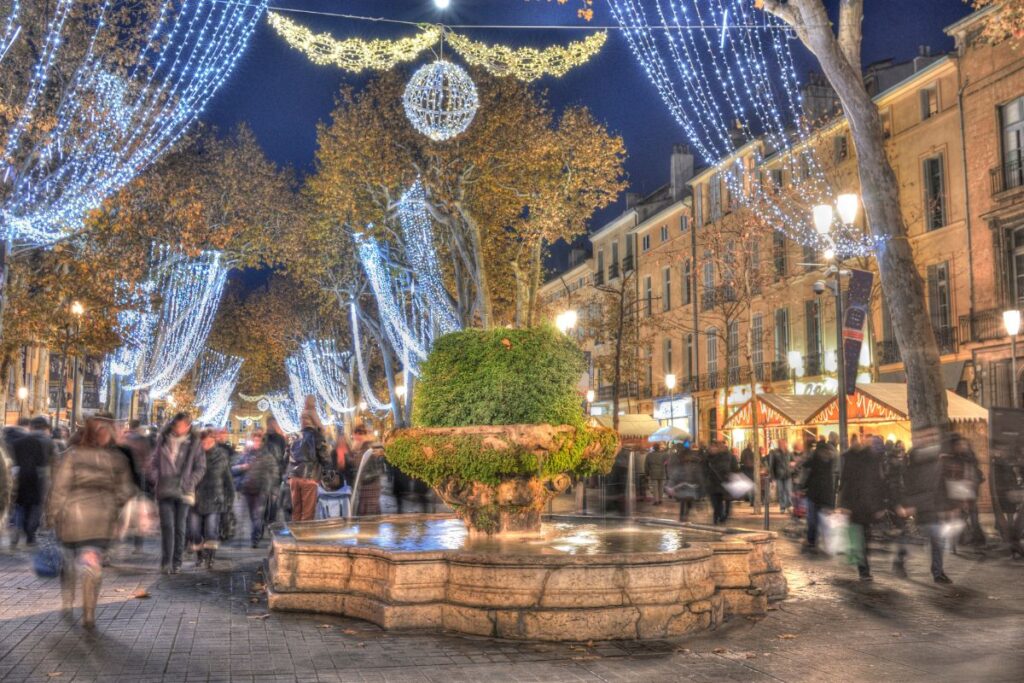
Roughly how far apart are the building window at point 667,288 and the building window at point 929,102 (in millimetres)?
19461

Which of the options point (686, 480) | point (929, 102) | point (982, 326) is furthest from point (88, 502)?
point (929, 102)

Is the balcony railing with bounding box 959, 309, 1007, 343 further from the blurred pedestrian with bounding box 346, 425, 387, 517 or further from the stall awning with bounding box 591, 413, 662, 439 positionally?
the blurred pedestrian with bounding box 346, 425, 387, 517

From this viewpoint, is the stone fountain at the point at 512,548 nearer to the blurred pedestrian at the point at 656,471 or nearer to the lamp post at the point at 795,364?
the blurred pedestrian at the point at 656,471

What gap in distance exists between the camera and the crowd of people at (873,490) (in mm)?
10531

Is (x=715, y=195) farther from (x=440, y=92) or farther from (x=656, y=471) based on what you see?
(x=440, y=92)

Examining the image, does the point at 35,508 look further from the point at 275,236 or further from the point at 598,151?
the point at 275,236

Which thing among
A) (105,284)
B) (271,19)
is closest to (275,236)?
(105,284)

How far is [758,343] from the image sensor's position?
40188 mm

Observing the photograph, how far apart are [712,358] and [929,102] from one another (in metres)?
17.3

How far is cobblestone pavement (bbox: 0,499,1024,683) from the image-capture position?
20.6ft

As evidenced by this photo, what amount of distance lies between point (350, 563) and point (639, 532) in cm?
376

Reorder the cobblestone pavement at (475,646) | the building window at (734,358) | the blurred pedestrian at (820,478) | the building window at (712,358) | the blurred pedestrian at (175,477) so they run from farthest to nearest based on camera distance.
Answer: the building window at (712,358) → the building window at (734,358) → the blurred pedestrian at (820,478) → the blurred pedestrian at (175,477) → the cobblestone pavement at (475,646)

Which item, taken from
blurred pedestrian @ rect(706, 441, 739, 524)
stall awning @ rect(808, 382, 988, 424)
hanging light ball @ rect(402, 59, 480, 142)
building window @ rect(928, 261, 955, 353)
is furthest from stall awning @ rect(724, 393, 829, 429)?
hanging light ball @ rect(402, 59, 480, 142)

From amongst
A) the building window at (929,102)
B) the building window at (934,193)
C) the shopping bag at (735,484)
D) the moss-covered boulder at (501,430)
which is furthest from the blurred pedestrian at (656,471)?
the moss-covered boulder at (501,430)
